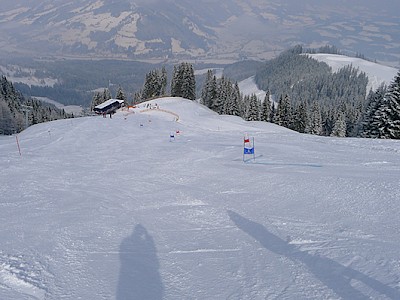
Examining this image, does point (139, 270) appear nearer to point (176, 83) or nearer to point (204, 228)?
point (204, 228)

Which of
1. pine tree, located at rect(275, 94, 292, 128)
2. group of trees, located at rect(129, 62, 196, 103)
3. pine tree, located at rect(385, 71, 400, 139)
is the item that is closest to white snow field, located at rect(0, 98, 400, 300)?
pine tree, located at rect(385, 71, 400, 139)

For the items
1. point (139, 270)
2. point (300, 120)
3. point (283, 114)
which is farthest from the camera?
point (300, 120)

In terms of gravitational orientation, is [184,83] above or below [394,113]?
above

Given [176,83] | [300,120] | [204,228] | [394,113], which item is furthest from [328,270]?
[176,83]

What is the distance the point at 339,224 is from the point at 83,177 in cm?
974

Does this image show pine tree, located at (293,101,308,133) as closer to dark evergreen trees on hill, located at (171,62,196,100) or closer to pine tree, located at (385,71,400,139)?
Result: dark evergreen trees on hill, located at (171,62,196,100)

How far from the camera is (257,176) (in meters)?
12.5

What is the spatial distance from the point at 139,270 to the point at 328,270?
3420mm

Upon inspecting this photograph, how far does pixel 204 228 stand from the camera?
27.5 feet

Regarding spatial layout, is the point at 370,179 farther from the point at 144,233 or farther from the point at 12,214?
the point at 12,214

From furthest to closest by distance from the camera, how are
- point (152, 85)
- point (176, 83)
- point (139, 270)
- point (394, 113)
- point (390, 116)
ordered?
1. point (152, 85)
2. point (176, 83)
3. point (390, 116)
4. point (394, 113)
5. point (139, 270)

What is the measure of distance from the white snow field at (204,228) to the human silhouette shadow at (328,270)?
20mm

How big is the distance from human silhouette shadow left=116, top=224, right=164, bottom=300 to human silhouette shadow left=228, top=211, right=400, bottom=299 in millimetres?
2296

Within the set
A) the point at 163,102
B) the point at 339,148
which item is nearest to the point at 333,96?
the point at 163,102
